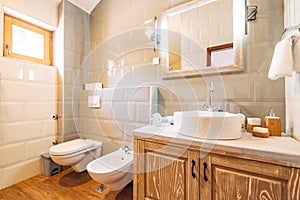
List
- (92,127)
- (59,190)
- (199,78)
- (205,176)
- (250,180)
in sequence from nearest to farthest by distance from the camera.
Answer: (250,180) → (205,176) → (199,78) → (59,190) → (92,127)

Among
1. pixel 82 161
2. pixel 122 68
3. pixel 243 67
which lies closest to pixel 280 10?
pixel 243 67

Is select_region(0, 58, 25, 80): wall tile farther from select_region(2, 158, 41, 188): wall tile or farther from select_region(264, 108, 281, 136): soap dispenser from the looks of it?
select_region(264, 108, 281, 136): soap dispenser

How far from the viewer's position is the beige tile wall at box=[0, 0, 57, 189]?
170 cm

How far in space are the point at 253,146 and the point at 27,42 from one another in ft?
8.68

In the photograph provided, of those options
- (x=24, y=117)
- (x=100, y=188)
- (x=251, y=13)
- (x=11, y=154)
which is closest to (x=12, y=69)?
(x=24, y=117)

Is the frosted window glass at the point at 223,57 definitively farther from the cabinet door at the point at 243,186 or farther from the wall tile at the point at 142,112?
the cabinet door at the point at 243,186

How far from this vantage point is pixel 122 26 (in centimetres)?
216

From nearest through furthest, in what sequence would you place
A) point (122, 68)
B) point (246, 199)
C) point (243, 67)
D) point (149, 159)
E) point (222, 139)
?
1. point (246, 199)
2. point (222, 139)
3. point (149, 159)
4. point (243, 67)
5. point (122, 68)

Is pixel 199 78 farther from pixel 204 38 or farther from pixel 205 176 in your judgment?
pixel 205 176

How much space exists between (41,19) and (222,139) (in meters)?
2.53

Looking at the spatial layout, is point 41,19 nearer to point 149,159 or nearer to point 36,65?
point 36,65

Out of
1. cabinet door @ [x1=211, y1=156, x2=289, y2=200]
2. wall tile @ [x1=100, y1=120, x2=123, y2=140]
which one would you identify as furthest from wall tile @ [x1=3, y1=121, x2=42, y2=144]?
cabinet door @ [x1=211, y1=156, x2=289, y2=200]

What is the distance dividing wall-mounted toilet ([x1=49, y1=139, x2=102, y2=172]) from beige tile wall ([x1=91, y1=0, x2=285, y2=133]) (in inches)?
34.9

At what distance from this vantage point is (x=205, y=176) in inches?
38.2
